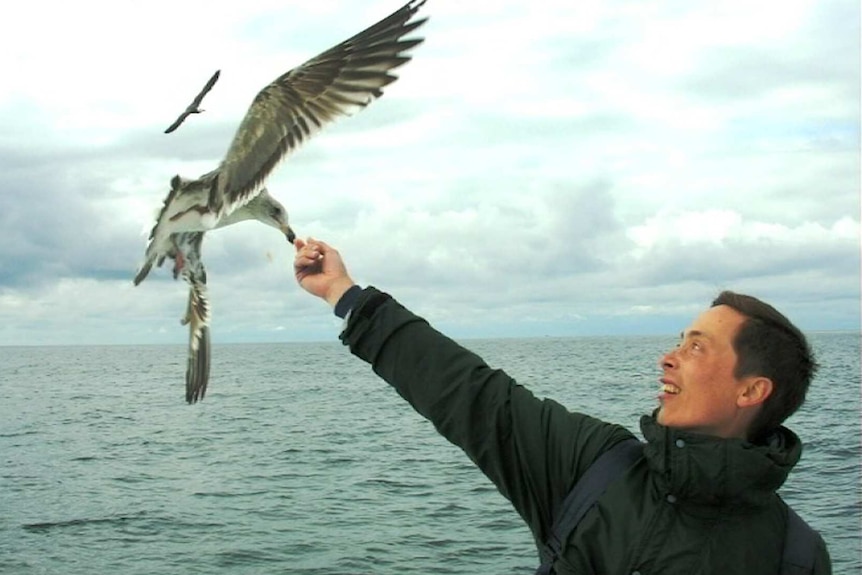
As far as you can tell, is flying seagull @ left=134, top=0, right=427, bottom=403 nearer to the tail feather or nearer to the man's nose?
the tail feather

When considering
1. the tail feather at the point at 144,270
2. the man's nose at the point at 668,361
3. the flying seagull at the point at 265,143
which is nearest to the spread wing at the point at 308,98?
the flying seagull at the point at 265,143

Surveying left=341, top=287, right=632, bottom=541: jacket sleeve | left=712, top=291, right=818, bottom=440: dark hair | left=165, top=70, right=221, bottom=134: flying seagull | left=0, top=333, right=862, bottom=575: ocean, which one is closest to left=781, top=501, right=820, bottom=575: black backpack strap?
left=712, top=291, right=818, bottom=440: dark hair

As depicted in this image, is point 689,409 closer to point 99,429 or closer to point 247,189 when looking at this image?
point 247,189

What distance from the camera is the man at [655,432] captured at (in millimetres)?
2803

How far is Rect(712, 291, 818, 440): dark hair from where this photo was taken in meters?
3.06

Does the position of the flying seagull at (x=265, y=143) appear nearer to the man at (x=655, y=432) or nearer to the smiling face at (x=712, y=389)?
the man at (x=655, y=432)

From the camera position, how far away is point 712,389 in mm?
3047

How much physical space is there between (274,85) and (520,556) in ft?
47.8

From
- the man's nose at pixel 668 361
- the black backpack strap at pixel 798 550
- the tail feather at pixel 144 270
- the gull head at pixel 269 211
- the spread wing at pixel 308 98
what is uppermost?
the spread wing at pixel 308 98

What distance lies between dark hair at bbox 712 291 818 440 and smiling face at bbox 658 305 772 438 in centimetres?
3

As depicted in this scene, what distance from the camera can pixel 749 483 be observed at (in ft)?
9.05

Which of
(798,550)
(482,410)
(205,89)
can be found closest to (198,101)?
(205,89)

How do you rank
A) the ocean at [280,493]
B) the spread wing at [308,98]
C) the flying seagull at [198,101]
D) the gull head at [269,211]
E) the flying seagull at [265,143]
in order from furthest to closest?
the ocean at [280,493] < the spread wing at [308,98] < the flying seagull at [265,143] < the gull head at [269,211] < the flying seagull at [198,101]

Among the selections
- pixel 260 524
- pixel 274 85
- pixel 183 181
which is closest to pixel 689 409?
pixel 183 181
